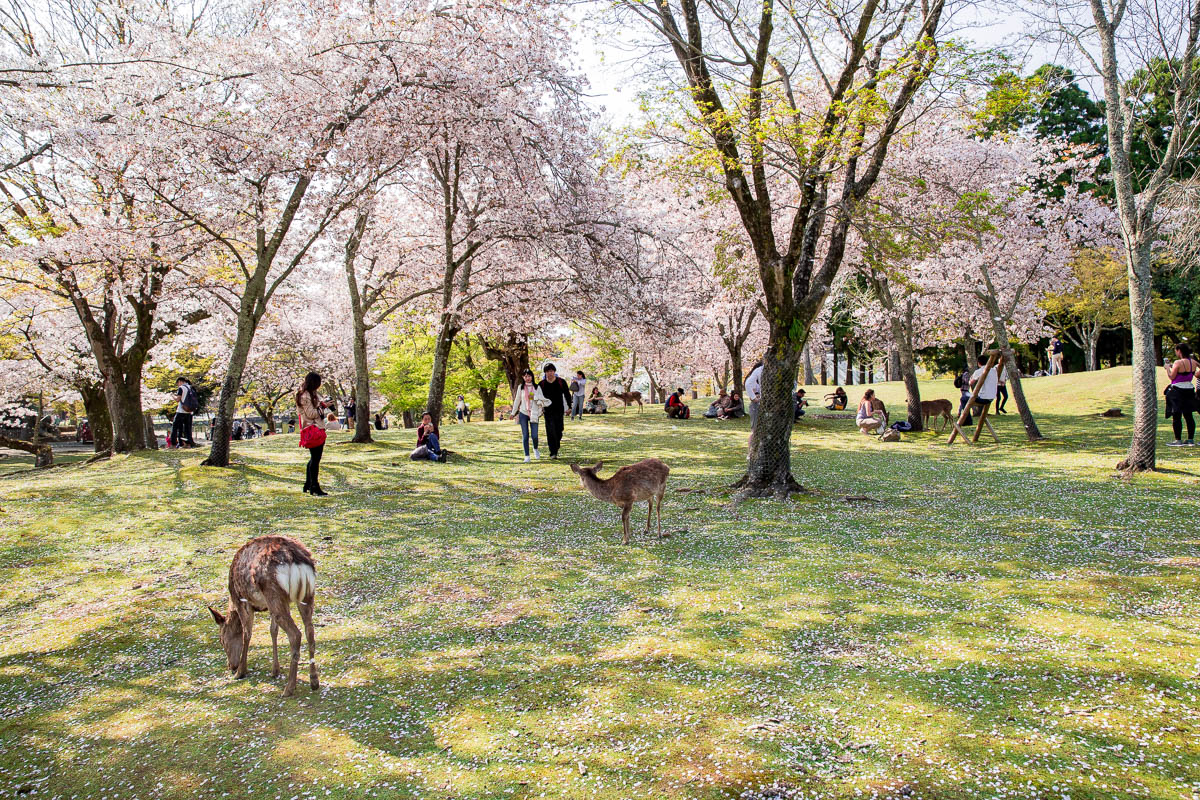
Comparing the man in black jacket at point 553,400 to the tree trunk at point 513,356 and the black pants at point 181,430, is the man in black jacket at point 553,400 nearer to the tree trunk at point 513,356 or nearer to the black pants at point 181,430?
the black pants at point 181,430

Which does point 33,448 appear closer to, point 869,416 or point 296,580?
point 296,580

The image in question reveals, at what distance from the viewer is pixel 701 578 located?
818 cm

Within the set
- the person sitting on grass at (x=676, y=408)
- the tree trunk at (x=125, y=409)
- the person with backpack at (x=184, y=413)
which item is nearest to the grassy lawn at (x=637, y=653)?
the tree trunk at (x=125, y=409)

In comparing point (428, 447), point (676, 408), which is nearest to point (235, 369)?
point (428, 447)

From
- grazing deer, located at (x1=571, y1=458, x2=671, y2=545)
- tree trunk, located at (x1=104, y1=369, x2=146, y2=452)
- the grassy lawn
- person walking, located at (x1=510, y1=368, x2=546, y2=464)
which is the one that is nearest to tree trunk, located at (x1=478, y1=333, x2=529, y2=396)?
tree trunk, located at (x1=104, y1=369, x2=146, y2=452)

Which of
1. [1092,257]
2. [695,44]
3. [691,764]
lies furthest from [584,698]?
[1092,257]

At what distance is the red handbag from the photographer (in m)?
13.6

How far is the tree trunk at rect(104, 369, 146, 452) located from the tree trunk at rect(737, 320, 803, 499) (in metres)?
20.4

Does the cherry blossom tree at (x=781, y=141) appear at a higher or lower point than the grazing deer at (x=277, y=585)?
higher

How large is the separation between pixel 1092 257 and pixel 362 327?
4747 centimetres

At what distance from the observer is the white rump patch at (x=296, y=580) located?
17.5ft

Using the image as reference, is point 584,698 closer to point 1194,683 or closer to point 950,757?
point 950,757

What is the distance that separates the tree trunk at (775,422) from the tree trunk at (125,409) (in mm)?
20385

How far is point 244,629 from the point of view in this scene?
5805mm
